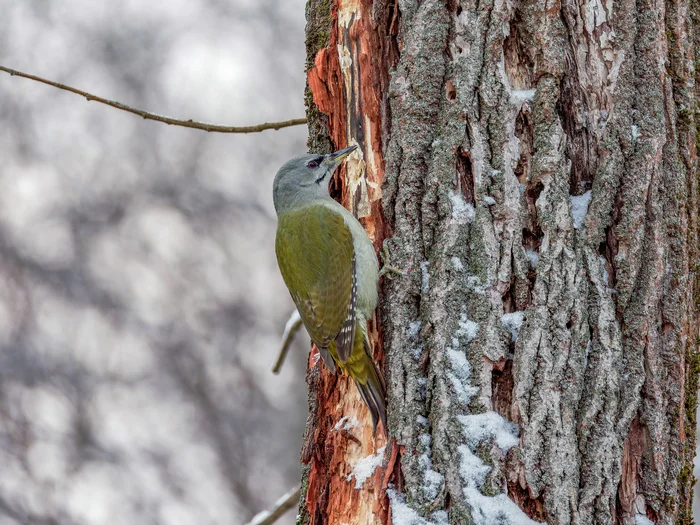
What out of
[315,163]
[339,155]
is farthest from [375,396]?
[315,163]

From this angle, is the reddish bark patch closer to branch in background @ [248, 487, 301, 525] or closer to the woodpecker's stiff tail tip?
the woodpecker's stiff tail tip

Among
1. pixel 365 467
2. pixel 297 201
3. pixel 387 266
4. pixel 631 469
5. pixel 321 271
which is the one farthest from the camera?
pixel 297 201

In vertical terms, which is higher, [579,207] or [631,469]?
[579,207]

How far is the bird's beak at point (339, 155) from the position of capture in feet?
10.5

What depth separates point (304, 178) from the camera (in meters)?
4.05

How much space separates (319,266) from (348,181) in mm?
642

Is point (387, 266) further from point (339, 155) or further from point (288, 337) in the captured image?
point (288, 337)

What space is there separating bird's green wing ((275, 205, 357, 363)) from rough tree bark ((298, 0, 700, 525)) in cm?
42

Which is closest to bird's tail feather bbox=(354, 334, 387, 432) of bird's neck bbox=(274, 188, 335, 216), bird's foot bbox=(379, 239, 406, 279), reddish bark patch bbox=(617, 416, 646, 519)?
bird's foot bbox=(379, 239, 406, 279)

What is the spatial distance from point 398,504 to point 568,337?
→ 2.59 ft

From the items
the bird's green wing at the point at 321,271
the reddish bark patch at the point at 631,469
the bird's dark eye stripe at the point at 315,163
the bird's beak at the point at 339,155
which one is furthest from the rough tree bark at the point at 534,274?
the bird's dark eye stripe at the point at 315,163

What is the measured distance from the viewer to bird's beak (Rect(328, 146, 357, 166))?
320 cm

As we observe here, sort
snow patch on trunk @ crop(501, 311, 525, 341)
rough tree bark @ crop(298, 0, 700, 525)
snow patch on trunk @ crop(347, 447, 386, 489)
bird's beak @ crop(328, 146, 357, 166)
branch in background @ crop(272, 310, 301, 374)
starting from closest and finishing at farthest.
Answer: rough tree bark @ crop(298, 0, 700, 525)
snow patch on trunk @ crop(501, 311, 525, 341)
snow patch on trunk @ crop(347, 447, 386, 489)
bird's beak @ crop(328, 146, 357, 166)
branch in background @ crop(272, 310, 301, 374)

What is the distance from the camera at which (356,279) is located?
11.3 feet
